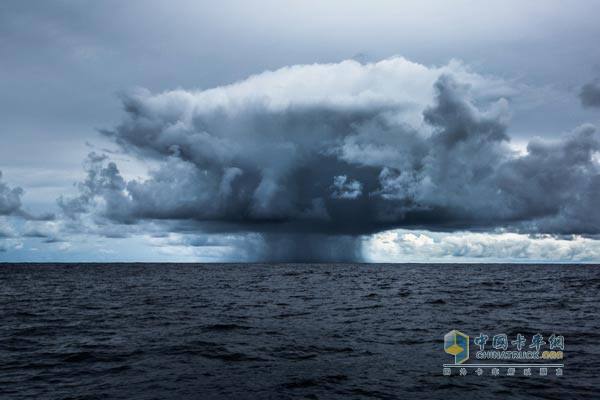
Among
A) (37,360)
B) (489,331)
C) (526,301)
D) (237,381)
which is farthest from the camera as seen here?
(526,301)

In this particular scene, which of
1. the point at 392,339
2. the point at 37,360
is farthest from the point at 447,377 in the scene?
the point at 37,360

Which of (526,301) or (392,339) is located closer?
(392,339)

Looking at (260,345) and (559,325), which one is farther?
(559,325)

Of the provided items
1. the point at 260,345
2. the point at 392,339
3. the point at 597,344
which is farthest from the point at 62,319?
the point at 597,344

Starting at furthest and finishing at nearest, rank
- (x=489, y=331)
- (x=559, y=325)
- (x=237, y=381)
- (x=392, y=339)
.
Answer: (x=559, y=325), (x=489, y=331), (x=392, y=339), (x=237, y=381)

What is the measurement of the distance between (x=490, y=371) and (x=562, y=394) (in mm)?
3024

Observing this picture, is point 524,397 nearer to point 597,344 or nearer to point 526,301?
point 597,344

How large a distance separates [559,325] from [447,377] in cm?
1582

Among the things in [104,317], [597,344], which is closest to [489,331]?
[597,344]

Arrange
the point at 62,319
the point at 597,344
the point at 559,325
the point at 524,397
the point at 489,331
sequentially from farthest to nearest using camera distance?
the point at 62,319 < the point at 559,325 < the point at 489,331 < the point at 597,344 < the point at 524,397

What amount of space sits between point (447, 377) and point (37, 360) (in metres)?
17.9

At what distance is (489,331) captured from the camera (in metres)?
25.3

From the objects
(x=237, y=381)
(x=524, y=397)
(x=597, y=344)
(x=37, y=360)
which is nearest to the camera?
(x=524, y=397)

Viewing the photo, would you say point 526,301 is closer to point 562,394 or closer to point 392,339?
point 392,339
